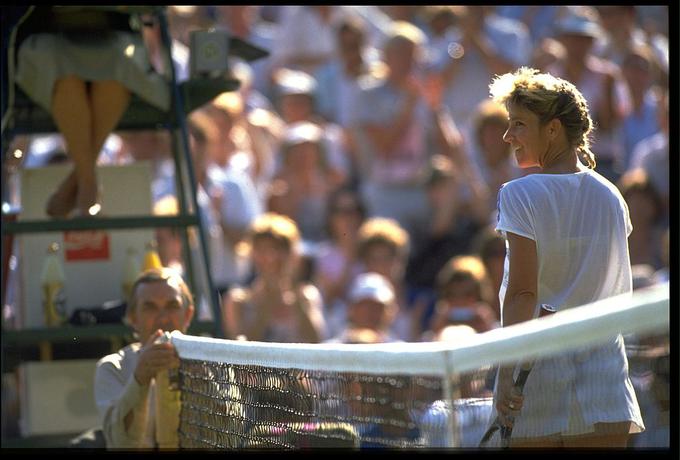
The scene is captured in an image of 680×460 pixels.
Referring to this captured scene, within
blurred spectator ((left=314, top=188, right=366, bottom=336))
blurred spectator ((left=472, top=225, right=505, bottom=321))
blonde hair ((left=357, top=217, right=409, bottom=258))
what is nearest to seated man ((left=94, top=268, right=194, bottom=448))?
blurred spectator ((left=472, top=225, right=505, bottom=321))

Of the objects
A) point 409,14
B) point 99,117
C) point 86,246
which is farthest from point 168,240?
point 409,14

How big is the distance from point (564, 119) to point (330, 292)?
19.2 feet

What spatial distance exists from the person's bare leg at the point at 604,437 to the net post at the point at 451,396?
474mm

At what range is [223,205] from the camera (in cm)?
1027

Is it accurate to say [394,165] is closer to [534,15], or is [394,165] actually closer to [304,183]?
[304,183]

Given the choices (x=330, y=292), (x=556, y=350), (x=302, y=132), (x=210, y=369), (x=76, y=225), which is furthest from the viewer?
(x=302, y=132)

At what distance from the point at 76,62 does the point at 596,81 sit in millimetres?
5007

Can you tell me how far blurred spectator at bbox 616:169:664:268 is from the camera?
9047mm

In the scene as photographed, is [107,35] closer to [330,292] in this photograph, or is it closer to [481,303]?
[481,303]

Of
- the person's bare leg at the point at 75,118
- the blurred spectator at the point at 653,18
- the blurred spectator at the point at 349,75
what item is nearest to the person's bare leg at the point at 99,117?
the person's bare leg at the point at 75,118

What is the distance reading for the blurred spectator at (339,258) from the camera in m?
10.0

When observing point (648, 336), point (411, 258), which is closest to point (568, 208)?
point (648, 336)

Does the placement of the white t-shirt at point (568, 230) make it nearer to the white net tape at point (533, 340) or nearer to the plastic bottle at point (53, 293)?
the white net tape at point (533, 340)

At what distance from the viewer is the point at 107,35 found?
21.6ft
